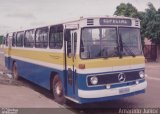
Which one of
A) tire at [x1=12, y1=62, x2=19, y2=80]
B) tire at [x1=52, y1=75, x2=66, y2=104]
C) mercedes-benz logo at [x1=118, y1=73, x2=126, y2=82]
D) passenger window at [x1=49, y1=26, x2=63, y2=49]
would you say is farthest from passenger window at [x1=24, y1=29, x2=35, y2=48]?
mercedes-benz logo at [x1=118, y1=73, x2=126, y2=82]

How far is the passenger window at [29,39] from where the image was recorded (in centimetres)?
1502

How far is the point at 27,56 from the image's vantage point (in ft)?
51.8

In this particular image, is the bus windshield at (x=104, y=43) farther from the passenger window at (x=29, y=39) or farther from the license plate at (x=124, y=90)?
the passenger window at (x=29, y=39)

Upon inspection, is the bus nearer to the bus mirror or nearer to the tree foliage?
the bus mirror

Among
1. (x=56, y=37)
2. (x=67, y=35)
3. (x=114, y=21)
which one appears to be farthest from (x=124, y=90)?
(x=56, y=37)

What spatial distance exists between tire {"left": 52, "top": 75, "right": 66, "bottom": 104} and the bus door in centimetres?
79

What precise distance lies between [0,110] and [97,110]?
9.55ft

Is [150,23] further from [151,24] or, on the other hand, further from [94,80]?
[94,80]

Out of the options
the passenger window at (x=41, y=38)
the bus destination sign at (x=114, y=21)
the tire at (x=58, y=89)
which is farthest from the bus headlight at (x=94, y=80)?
the passenger window at (x=41, y=38)

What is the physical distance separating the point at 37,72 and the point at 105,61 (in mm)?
4926

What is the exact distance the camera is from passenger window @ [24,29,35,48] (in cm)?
1502

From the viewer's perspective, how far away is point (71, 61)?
10438mm

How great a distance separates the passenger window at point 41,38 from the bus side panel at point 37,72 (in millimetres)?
828

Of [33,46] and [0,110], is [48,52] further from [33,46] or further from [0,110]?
[0,110]
